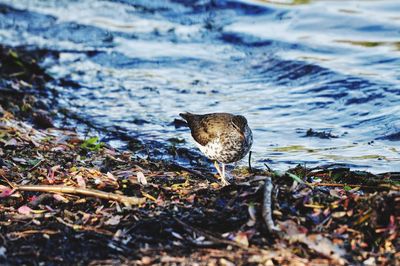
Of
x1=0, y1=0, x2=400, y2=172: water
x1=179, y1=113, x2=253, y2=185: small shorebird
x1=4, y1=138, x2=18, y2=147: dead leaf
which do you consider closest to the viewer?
x1=179, y1=113, x2=253, y2=185: small shorebird

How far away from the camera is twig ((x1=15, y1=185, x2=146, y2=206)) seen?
5.02 meters

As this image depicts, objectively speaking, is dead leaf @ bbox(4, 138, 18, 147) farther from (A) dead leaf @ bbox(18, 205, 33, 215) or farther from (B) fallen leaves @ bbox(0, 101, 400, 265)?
(A) dead leaf @ bbox(18, 205, 33, 215)

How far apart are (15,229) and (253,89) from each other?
727 centimetres

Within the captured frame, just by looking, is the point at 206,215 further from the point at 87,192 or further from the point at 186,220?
the point at 87,192

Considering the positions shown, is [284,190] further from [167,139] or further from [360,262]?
[167,139]

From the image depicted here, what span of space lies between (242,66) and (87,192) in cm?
824

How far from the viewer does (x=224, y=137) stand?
6.59 meters

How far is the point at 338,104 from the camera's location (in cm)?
1023

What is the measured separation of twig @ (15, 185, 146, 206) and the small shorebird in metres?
1.43

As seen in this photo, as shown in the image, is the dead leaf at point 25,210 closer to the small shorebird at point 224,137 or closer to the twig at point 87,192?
the twig at point 87,192

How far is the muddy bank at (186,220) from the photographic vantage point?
4.22 metres

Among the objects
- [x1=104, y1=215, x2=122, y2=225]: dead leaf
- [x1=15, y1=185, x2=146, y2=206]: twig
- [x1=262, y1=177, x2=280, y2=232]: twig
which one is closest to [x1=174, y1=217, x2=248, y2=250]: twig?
[x1=262, y1=177, x2=280, y2=232]: twig


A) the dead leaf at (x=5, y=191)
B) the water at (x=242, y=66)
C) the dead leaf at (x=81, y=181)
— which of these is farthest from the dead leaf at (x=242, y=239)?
the water at (x=242, y=66)

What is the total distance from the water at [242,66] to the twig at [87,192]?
3.06 meters
